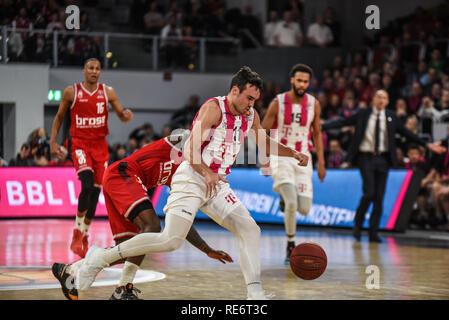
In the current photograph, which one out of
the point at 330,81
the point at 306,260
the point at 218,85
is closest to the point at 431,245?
the point at 306,260

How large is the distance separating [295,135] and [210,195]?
4186 millimetres

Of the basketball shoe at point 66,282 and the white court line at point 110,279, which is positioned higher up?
the basketball shoe at point 66,282

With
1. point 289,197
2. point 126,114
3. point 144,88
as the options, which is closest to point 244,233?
point 289,197

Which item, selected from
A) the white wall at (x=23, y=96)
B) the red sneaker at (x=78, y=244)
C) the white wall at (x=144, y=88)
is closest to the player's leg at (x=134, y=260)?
the red sneaker at (x=78, y=244)

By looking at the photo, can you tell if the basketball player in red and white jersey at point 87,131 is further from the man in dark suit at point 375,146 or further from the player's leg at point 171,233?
the man in dark suit at point 375,146

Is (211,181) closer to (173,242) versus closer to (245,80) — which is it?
(173,242)

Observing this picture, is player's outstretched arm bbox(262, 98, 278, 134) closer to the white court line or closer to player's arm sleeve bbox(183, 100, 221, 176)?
the white court line

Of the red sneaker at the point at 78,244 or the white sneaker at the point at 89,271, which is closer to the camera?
the white sneaker at the point at 89,271

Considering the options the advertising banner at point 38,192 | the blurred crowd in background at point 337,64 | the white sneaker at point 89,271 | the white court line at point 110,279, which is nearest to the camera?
the white sneaker at point 89,271

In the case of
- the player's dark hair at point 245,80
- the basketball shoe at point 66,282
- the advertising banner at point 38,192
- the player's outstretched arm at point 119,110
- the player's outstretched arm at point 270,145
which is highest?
the player's dark hair at point 245,80

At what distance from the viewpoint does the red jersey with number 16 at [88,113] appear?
9992mm

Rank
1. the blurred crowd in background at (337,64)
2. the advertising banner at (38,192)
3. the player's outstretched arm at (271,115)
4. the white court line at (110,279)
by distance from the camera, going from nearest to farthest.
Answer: the white court line at (110,279) < the player's outstretched arm at (271,115) < the blurred crowd in background at (337,64) < the advertising banner at (38,192)

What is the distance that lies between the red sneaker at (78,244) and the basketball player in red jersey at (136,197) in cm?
279

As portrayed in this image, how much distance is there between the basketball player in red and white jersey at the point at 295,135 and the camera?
9.93m
